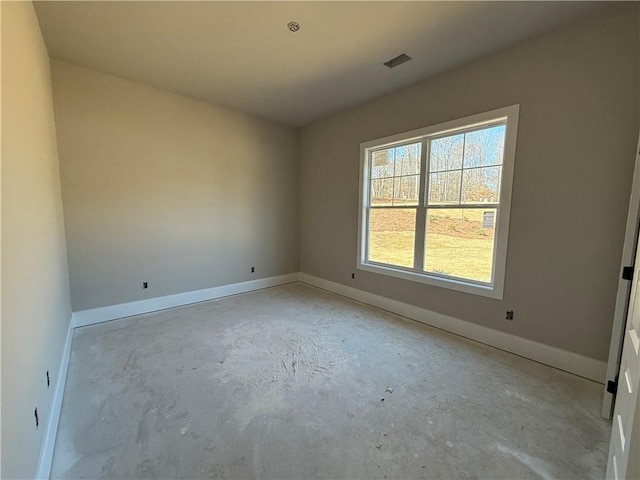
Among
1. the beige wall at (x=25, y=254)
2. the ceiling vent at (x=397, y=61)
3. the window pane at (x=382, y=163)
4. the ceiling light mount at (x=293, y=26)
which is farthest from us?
the window pane at (x=382, y=163)

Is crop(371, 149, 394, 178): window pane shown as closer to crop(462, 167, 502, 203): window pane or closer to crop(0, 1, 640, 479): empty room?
crop(0, 1, 640, 479): empty room

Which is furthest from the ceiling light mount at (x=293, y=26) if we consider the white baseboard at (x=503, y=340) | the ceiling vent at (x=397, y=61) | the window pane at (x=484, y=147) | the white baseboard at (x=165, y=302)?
the white baseboard at (x=165, y=302)

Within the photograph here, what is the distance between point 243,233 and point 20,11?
10.4ft

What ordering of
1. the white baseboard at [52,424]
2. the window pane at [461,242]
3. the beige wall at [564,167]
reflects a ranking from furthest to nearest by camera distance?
the window pane at [461,242]
the beige wall at [564,167]
the white baseboard at [52,424]

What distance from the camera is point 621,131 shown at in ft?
6.85

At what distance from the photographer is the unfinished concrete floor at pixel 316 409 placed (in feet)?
4.86

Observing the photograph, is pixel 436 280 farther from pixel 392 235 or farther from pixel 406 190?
pixel 406 190

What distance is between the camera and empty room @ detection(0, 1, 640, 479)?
152cm

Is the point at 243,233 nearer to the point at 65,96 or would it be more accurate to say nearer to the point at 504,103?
the point at 65,96

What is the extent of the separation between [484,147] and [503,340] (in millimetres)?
1968

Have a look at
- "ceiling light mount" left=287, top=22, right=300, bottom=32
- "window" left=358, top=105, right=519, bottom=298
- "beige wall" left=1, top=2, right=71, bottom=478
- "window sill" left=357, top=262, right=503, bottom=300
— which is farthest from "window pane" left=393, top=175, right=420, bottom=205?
"beige wall" left=1, top=2, right=71, bottom=478

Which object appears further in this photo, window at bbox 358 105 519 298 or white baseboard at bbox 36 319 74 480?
window at bbox 358 105 519 298

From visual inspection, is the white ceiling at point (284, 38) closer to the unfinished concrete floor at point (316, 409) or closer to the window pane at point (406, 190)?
the window pane at point (406, 190)

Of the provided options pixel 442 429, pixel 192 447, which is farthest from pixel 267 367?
pixel 442 429
